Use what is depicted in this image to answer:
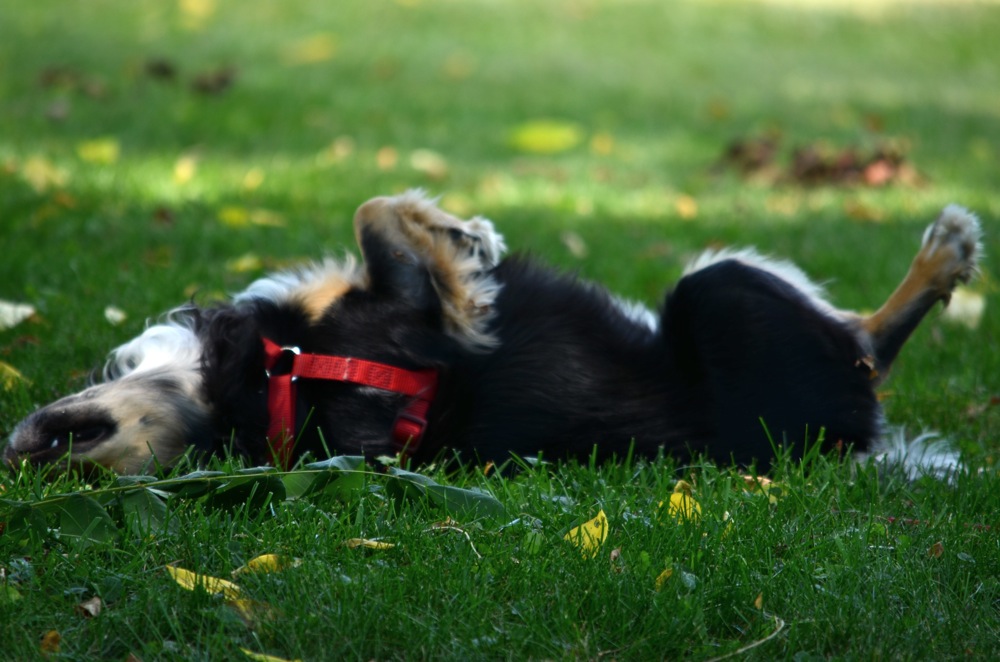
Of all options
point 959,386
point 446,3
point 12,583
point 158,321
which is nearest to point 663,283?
point 959,386

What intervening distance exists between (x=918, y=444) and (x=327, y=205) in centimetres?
379

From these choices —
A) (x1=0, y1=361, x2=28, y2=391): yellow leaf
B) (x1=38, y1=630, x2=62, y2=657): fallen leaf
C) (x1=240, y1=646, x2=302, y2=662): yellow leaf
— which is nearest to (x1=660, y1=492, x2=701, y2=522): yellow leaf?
(x1=240, y1=646, x2=302, y2=662): yellow leaf

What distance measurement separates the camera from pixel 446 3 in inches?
569

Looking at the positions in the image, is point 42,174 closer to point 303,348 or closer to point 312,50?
point 303,348

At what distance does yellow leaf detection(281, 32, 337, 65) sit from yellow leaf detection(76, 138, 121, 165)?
3937 mm

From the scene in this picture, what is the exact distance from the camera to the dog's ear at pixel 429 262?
343 cm

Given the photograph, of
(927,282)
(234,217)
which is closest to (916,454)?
(927,282)

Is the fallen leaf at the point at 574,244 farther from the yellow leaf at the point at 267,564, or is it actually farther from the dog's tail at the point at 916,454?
the yellow leaf at the point at 267,564

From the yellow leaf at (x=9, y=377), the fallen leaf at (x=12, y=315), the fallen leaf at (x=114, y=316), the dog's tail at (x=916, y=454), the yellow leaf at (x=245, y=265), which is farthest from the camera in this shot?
the yellow leaf at (x=245, y=265)

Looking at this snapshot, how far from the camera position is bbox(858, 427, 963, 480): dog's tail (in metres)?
3.13

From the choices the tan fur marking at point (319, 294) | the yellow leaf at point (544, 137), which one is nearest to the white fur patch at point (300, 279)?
the tan fur marking at point (319, 294)

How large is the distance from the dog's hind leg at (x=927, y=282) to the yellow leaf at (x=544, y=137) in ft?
15.9

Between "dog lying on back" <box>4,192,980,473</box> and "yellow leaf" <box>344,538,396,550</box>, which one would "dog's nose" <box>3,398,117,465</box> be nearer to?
"dog lying on back" <box>4,192,980,473</box>

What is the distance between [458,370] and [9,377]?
153 centimetres
